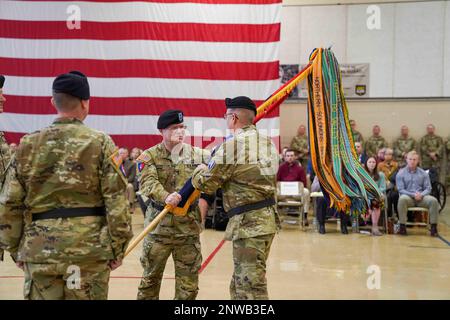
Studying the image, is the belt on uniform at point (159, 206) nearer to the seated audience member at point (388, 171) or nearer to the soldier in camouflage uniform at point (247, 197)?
the soldier in camouflage uniform at point (247, 197)

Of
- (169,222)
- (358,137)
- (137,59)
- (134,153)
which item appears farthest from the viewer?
(358,137)

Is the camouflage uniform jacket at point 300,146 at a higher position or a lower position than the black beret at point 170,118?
lower

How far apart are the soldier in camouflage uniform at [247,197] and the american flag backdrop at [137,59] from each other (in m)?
6.55

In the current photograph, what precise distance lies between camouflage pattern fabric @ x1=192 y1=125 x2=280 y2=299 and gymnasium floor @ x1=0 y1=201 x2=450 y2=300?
127cm

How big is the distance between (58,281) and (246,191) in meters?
1.35

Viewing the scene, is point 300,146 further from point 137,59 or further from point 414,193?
point 137,59

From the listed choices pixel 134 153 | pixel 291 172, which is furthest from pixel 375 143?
pixel 134 153

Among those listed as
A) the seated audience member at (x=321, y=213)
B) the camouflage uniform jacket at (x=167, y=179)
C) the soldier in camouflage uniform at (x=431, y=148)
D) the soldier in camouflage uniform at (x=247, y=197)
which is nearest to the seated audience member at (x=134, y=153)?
the seated audience member at (x=321, y=213)

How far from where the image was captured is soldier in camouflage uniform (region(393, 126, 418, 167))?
39.5 feet

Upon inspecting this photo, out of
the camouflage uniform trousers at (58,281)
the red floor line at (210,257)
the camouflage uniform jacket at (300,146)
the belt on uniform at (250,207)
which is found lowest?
the red floor line at (210,257)

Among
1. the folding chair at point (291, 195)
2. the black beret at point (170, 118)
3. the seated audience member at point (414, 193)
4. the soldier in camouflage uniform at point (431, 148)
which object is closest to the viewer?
the black beret at point (170, 118)

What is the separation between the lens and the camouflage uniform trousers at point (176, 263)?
3617 mm

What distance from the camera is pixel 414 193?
8156 millimetres

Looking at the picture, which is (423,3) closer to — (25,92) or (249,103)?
(25,92)
